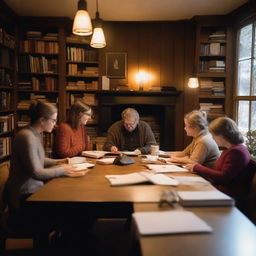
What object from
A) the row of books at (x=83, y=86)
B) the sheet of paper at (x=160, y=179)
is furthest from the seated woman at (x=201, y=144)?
the row of books at (x=83, y=86)

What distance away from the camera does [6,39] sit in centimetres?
436

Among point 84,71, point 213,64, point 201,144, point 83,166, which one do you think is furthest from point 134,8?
point 83,166

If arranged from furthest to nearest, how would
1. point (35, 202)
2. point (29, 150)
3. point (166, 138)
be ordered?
point (166, 138) < point (29, 150) < point (35, 202)

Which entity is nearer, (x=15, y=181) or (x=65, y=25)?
(x=15, y=181)

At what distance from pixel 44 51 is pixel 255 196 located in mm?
3840

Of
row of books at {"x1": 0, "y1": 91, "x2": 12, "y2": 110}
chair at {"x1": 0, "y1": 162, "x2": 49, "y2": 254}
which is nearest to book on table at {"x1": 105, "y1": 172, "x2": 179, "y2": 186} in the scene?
chair at {"x1": 0, "y1": 162, "x2": 49, "y2": 254}

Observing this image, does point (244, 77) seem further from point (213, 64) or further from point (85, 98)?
point (85, 98)

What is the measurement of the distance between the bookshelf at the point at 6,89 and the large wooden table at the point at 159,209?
2.54 metres

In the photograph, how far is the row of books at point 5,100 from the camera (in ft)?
14.2

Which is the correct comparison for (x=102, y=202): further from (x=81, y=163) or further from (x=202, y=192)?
(x=81, y=163)

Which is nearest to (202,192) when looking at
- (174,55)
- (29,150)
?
(29,150)

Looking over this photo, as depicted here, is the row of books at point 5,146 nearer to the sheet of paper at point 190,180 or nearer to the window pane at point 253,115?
the sheet of paper at point 190,180

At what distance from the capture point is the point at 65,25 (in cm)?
480

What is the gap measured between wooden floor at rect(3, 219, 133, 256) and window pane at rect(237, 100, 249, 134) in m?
2.26
